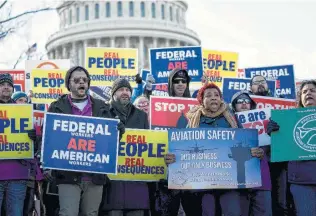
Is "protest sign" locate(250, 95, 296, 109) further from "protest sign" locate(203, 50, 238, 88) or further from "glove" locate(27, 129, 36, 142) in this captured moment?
"protest sign" locate(203, 50, 238, 88)

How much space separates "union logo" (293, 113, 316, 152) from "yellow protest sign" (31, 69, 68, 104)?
7273 millimetres

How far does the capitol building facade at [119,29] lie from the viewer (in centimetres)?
7594

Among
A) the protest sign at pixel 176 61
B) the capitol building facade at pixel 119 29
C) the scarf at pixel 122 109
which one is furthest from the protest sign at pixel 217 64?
the capitol building facade at pixel 119 29

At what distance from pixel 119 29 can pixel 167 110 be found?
2711 inches

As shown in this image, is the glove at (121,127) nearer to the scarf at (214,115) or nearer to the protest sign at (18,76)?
the scarf at (214,115)

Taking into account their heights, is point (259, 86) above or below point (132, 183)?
above

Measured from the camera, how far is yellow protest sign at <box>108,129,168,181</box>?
6.57m

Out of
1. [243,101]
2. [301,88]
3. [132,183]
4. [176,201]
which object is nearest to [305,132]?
[301,88]

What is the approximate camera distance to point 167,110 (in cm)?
776

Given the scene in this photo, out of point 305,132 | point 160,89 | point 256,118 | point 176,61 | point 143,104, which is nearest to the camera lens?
point 305,132

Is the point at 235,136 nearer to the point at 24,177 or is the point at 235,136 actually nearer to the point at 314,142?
the point at 314,142

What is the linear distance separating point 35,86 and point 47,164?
22.4 feet

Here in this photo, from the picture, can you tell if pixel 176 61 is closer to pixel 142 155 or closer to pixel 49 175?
pixel 142 155

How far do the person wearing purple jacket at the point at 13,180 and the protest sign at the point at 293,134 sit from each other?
2694 millimetres
